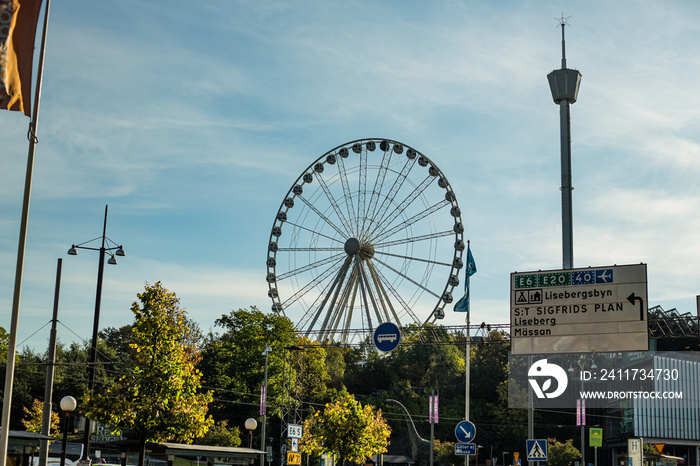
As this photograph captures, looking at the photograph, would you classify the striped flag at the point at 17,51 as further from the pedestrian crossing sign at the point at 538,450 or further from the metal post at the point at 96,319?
the pedestrian crossing sign at the point at 538,450

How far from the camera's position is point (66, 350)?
92000 millimetres

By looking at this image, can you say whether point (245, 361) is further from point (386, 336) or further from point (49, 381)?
point (386, 336)

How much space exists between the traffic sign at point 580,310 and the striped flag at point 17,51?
14857 mm

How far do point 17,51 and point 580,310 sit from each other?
53.2ft

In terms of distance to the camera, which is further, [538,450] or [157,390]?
[538,450]

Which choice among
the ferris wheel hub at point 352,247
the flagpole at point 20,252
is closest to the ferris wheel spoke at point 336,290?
the ferris wheel hub at point 352,247

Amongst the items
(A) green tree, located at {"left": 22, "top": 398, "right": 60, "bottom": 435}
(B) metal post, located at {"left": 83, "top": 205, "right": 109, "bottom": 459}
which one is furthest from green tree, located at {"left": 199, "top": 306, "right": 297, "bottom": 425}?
(B) metal post, located at {"left": 83, "top": 205, "right": 109, "bottom": 459}

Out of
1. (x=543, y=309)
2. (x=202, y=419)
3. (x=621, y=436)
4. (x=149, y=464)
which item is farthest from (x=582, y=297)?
(x=621, y=436)

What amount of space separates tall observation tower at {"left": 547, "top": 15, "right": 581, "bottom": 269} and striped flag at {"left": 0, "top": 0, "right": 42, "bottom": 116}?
1585 centimetres

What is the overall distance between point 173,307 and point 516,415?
62567 mm

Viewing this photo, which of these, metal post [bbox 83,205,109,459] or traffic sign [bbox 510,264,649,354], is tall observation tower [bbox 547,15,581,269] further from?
metal post [bbox 83,205,109,459]

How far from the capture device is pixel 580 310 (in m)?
23.2

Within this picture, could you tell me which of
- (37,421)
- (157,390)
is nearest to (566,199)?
(157,390)

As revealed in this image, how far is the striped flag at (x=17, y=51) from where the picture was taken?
1516 centimetres
